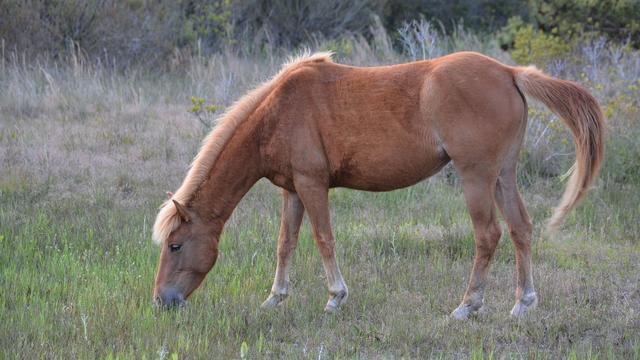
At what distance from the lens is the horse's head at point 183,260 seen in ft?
17.6

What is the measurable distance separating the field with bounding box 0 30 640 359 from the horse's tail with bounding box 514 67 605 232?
858 millimetres

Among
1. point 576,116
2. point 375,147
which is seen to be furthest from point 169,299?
point 576,116

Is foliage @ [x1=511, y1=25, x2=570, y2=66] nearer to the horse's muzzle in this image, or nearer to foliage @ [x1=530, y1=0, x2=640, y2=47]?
foliage @ [x1=530, y1=0, x2=640, y2=47]

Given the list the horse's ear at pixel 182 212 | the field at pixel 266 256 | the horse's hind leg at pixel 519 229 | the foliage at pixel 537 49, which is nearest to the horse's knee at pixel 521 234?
the horse's hind leg at pixel 519 229

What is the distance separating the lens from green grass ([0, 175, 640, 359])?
15.8ft

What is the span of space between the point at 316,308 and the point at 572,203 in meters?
1.87

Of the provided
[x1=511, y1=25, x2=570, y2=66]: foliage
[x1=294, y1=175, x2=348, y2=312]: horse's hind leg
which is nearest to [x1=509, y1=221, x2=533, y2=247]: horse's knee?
[x1=294, y1=175, x2=348, y2=312]: horse's hind leg

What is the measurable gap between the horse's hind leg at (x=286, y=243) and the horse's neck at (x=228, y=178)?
435 millimetres

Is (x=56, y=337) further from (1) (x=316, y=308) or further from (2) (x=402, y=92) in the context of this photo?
(2) (x=402, y=92)

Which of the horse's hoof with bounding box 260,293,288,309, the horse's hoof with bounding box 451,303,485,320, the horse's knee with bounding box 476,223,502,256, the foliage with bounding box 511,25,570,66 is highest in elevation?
the horse's knee with bounding box 476,223,502,256

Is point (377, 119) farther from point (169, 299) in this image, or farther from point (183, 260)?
point (169, 299)

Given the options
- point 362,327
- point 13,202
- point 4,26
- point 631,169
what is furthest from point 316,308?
point 4,26

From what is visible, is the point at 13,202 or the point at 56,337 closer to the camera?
the point at 56,337

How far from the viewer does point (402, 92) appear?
5.49 meters
